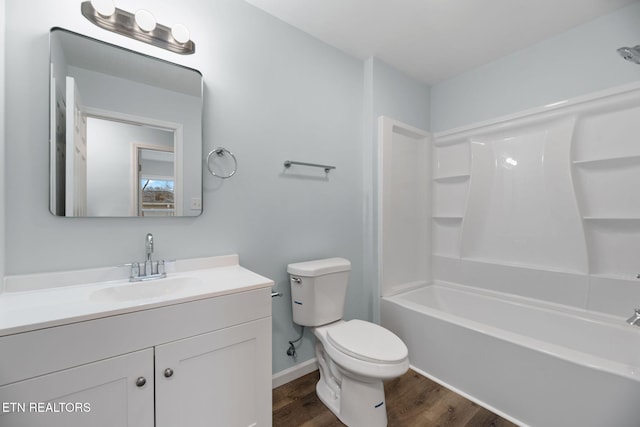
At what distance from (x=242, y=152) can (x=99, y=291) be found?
3.25ft

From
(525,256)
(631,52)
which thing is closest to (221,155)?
(631,52)

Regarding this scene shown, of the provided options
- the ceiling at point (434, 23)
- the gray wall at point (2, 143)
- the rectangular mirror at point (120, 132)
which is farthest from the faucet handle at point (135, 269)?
the ceiling at point (434, 23)

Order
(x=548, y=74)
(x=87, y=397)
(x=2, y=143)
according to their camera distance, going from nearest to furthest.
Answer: (x=87, y=397), (x=2, y=143), (x=548, y=74)

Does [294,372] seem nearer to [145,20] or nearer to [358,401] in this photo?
[358,401]

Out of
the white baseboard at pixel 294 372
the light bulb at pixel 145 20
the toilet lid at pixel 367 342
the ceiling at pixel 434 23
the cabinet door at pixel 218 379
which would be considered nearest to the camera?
the cabinet door at pixel 218 379

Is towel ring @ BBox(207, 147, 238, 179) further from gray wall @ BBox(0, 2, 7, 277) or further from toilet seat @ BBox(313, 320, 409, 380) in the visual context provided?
toilet seat @ BBox(313, 320, 409, 380)

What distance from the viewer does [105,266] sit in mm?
1252

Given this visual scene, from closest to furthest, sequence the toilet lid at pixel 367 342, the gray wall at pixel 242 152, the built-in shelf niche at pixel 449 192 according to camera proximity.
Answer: the gray wall at pixel 242 152
the toilet lid at pixel 367 342
the built-in shelf niche at pixel 449 192

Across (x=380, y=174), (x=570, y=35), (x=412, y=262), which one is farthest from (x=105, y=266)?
(x=570, y=35)

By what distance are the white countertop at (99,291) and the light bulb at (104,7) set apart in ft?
3.81

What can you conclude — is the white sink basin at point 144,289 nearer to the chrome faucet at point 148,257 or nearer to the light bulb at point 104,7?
the chrome faucet at point 148,257

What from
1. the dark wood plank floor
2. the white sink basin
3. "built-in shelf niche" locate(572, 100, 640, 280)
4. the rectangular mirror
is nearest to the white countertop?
the white sink basin

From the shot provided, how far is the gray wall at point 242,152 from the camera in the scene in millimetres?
1112

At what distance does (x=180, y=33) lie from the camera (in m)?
1.37
